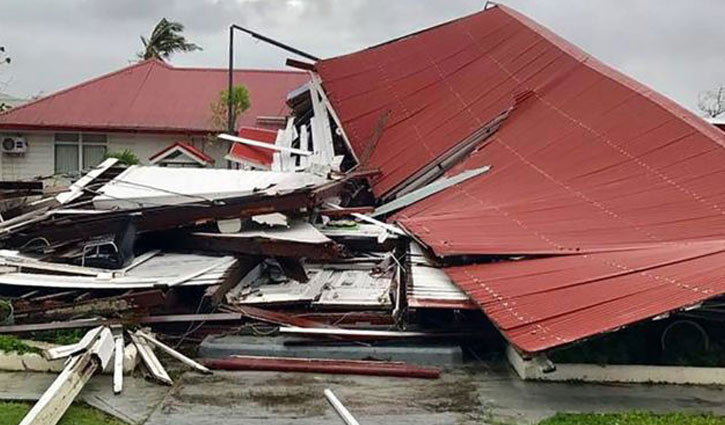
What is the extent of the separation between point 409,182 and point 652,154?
4.30 metres

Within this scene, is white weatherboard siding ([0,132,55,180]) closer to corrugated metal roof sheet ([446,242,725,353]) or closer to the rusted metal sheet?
the rusted metal sheet

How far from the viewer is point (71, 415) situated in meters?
6.26

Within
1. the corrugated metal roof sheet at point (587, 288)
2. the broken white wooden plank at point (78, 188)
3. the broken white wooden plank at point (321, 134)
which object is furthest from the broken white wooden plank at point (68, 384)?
the broken white wooden plank at point (321, 134)

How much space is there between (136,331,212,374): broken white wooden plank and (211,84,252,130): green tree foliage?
1655cm

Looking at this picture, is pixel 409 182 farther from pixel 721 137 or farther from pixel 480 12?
pixel 480 12

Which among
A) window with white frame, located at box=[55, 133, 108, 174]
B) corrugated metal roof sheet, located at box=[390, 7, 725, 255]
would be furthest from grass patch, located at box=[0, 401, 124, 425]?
window with white frame, located at box=[55, 133, 108, 174]

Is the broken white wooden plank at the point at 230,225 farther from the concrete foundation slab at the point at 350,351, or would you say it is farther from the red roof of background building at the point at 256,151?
A: the red roof of background building at the point at 256,151

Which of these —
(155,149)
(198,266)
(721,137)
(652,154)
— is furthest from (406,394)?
(155,149)

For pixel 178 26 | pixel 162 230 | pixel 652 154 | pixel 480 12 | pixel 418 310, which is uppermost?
pixel 178 26

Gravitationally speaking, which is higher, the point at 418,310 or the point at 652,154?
the point at 652,154

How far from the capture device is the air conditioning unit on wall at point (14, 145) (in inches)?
987

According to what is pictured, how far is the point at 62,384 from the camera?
245 inches

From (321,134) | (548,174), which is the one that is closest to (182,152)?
(321,134)

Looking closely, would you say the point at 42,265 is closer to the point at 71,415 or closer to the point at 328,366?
the point at 71,415
